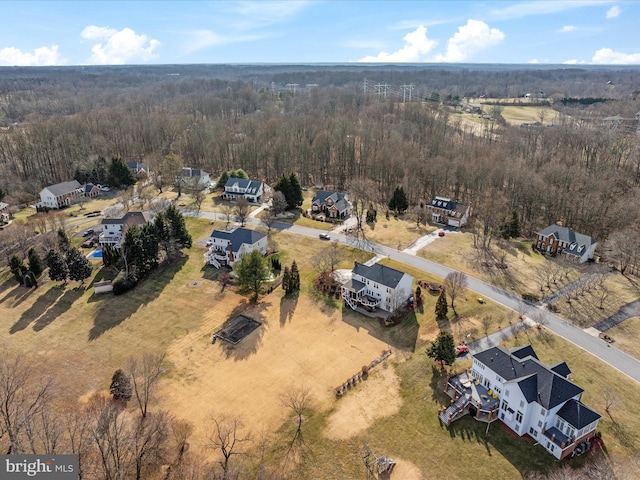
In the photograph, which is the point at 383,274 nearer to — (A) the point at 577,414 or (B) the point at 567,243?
(A) the point at 577,414

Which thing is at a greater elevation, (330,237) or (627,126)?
(627,126)

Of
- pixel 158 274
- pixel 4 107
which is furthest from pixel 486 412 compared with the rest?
pixel 4 107

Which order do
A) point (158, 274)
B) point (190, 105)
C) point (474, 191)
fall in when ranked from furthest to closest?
point (190, 105)
point (474, 191)
point (158, 274)

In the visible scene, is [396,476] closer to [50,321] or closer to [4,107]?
[50,321]

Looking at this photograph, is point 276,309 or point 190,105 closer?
point 276,309

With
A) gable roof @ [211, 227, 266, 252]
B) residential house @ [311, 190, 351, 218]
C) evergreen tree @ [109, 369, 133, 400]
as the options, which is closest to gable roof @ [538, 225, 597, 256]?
residential house @ [311, 190, 351, 218]

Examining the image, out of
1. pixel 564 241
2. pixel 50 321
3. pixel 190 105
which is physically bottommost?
pixel 50 321

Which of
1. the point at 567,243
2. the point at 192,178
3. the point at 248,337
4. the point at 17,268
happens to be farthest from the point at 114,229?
the point at 567,243
